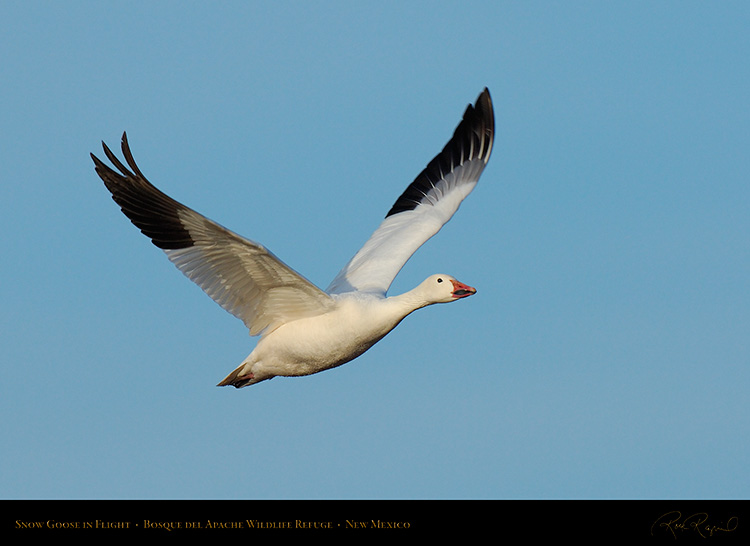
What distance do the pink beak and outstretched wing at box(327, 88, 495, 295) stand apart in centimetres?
173

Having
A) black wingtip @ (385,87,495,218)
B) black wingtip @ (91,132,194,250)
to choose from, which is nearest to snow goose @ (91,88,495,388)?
black wingtip @ (91,132,194,250)

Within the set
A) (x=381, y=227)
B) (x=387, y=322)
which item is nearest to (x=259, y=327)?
(x=387, y=322)

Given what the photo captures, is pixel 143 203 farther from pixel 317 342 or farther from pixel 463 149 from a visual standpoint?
pixel 463 149

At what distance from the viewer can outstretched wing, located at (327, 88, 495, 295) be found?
44.2 feet

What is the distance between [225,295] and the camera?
10945 mm

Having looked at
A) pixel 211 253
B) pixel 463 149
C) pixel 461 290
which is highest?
pixel 463 149

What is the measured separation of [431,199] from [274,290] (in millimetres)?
4641

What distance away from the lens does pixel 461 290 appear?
11570mm

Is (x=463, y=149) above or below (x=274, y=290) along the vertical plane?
above

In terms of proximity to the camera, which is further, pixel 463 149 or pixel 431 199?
pixel 463 149

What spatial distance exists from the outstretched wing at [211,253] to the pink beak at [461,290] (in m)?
1.54

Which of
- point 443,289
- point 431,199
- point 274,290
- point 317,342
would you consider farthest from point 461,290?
point 431,199

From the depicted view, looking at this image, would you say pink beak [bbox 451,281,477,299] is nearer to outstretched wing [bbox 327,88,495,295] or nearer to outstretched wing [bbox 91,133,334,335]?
outstretched wing [bbox 91,133,334,335]
